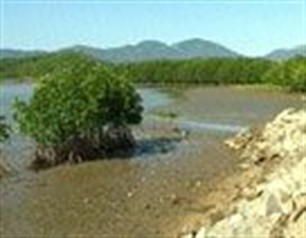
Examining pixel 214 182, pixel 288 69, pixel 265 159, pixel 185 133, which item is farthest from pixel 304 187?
pixel 288 69

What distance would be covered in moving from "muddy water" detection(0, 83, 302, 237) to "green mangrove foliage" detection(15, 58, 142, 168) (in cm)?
205

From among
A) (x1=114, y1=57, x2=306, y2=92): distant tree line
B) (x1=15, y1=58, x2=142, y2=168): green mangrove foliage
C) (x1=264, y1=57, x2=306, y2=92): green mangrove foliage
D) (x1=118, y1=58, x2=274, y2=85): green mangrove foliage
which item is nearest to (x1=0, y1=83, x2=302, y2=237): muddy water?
(x1=15, y1=58, x2=142, y2=168): green mangrove foliage

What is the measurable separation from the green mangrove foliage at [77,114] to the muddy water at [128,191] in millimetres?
2045

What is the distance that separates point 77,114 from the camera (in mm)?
54375

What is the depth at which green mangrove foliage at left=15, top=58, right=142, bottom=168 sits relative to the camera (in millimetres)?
53812

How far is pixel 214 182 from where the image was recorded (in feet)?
154

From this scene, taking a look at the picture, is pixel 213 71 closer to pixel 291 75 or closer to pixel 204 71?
pixel 204 71

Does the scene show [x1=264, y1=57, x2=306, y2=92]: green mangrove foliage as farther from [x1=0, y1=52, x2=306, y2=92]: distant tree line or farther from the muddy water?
the muddy water

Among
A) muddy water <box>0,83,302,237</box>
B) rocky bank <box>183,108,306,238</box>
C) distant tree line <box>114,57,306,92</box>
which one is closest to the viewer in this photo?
rocky bank <box>183,108,306,238</box>

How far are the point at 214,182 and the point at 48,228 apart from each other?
1290 cm

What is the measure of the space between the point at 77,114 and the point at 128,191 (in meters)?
11.2

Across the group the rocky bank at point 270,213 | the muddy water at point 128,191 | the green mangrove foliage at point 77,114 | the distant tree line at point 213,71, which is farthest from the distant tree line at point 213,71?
the rocky bank at point 270,213

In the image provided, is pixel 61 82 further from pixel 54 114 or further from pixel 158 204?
pixel 158 204

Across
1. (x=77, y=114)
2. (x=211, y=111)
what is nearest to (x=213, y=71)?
(x=211, y=111)
